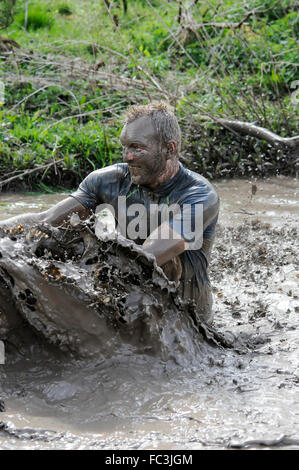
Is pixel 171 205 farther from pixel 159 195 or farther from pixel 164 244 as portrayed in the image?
pixel 164 244

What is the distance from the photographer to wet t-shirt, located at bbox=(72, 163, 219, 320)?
395 centimetres

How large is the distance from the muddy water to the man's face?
107 cm

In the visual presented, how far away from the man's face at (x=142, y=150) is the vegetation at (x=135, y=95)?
3.25 metres

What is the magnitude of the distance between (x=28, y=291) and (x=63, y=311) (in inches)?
7.8

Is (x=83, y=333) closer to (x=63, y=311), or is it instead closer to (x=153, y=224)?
(x=63, y=311)

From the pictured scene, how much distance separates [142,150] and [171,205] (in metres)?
0.36

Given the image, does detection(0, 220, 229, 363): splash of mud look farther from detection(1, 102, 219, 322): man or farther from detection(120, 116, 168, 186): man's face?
detection(120, 116, 168, 186): man's face

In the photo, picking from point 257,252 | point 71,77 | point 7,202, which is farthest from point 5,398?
point 71,77

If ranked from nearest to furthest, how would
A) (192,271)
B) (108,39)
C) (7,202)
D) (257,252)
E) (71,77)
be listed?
(192,271)
(257,252)
(7,202)
(71,77)
(108,39)

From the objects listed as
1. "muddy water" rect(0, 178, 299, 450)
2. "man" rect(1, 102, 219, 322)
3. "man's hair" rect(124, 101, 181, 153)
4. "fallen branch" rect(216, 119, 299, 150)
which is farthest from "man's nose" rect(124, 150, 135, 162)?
"fallen branch" rect(216, 119, 299, 150)

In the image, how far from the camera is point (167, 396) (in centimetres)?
326

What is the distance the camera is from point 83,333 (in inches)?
135

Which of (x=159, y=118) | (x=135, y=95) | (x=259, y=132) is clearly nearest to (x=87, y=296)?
(x=159, y=118)

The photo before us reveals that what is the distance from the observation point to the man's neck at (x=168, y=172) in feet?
13.3
